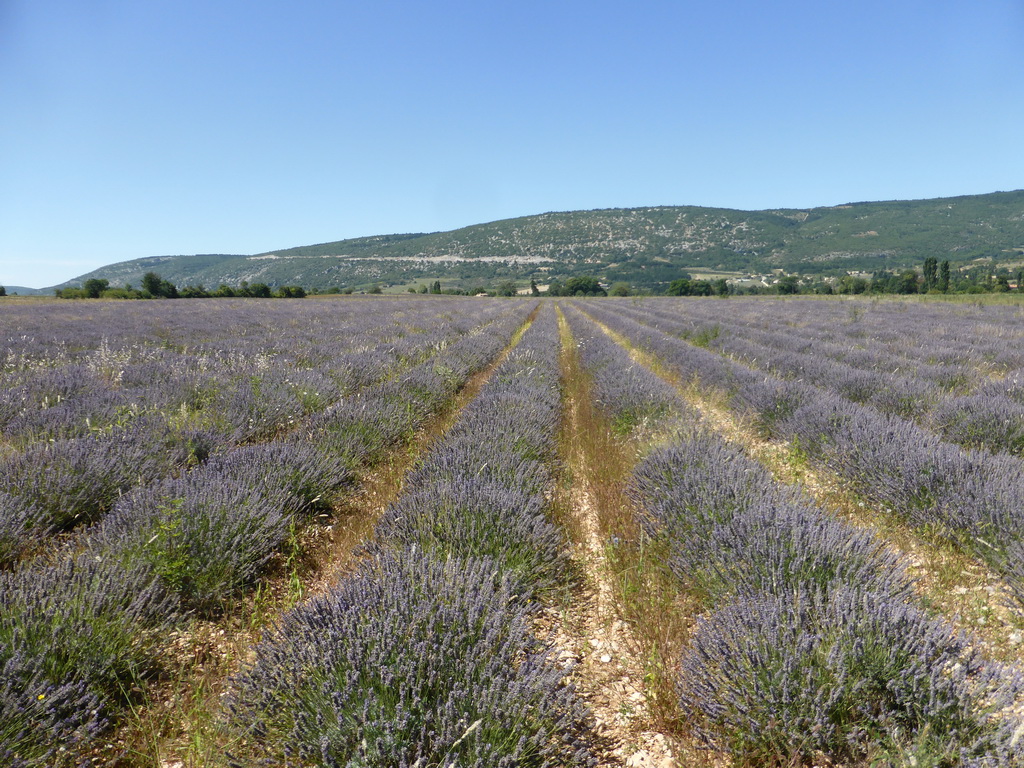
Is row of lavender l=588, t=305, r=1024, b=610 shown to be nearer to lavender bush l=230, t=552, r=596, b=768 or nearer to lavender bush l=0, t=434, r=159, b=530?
lavender bush l=230, t=552, r=596, b=768

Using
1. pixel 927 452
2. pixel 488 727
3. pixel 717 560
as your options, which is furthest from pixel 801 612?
pixel 927 452

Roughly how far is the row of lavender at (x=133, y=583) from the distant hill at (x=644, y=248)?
4249 inches

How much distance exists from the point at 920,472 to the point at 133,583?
428 cm

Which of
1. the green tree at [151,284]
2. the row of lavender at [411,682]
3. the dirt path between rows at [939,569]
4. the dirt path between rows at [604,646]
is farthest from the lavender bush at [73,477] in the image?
the green tree at [151,284]

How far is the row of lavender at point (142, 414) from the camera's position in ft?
9.04

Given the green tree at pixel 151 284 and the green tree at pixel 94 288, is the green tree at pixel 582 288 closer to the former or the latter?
the green tree at pixel 151 284

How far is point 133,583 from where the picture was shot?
1906mm

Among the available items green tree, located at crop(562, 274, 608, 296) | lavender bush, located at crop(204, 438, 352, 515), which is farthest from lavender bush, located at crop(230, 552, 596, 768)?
green tree, located at crop(562, 274, 608, 296)

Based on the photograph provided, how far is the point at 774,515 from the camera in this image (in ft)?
7.68

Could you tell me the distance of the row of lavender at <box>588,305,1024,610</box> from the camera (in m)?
2.47

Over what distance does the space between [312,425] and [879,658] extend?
4.10 metres

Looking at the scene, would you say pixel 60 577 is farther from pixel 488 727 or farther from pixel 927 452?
pixel 927 452

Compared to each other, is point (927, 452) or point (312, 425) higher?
point (312, 425)

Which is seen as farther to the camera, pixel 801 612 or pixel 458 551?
pixel 458 551
